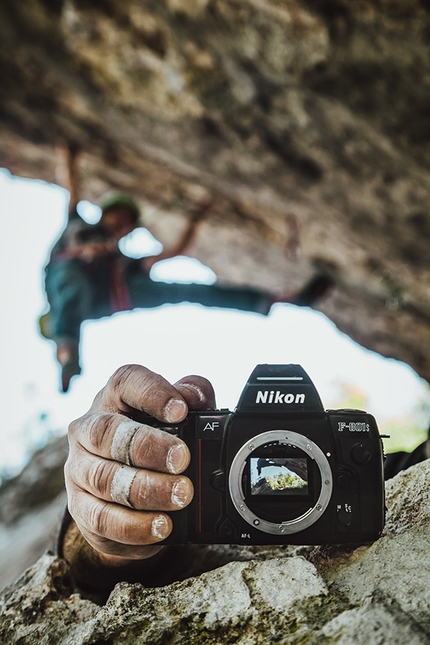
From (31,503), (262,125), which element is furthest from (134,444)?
(262,125)

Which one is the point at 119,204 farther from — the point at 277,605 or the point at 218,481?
the point at 277,605

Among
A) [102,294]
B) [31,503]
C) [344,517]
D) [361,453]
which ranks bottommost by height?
[31,503]

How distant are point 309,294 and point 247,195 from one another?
141cm

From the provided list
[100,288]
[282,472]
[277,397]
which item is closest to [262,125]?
[100,288]

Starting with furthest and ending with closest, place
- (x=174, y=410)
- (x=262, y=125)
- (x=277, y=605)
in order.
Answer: (x=262, y=125), (x=174, y=410), (x=277, y=605)

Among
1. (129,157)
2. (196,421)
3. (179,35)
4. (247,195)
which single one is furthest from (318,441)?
(129,157)

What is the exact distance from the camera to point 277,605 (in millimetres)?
1031

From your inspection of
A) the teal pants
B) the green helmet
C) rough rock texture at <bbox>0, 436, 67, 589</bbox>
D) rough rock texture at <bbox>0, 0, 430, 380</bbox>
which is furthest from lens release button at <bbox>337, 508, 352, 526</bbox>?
the green helmet

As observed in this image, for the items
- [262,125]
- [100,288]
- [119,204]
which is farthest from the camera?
[119,204]

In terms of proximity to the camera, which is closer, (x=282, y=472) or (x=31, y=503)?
(x=282, y=472)

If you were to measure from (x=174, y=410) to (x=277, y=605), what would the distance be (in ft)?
1.38

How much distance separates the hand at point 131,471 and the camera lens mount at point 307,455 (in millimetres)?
110

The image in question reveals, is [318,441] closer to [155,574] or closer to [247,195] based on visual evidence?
[155,574]

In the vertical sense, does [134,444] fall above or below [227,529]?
above
